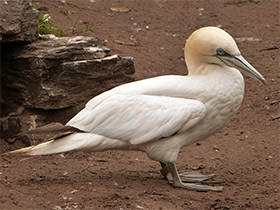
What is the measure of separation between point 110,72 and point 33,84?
896 mm

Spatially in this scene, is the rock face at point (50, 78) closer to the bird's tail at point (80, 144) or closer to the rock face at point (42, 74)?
the rock face at point (42, 74)

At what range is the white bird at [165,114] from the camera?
4.77 metres

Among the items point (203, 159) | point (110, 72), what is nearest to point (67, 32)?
point (110, 72)

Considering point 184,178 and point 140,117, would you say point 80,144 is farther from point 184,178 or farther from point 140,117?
point 184,178

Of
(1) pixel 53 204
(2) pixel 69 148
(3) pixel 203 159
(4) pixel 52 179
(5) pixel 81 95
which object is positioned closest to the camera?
(1) pixel 53 204

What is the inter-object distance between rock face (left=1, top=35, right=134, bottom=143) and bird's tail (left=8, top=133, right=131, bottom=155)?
1.27 m

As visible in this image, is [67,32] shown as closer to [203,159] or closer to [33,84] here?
[33,84]

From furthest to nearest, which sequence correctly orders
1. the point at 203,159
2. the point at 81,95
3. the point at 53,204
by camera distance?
the point at 81,95 → the point at 203,159 → the point at 53,204

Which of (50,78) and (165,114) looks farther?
(50,78)

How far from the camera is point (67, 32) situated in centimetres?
762

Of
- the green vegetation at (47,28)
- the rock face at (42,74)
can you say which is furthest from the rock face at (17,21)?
the green vegetation at (47,28)

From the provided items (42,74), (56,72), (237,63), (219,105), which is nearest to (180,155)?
(219,105)

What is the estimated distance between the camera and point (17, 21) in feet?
19.2

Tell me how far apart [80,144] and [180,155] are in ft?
5.38
